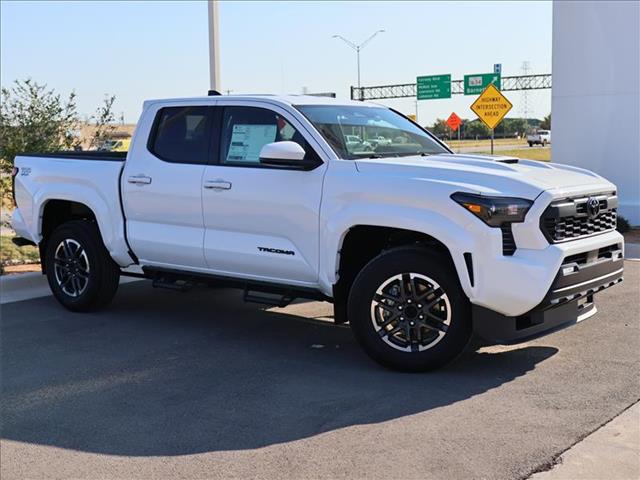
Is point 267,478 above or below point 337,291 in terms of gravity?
below

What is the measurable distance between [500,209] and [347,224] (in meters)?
1.16

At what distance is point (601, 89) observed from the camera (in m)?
14.4

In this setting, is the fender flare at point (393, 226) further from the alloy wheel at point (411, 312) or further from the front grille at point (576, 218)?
the front grille at point (576, 218)

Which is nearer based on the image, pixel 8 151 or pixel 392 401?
pixel 392 401

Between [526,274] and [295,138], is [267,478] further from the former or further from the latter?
[295,138]

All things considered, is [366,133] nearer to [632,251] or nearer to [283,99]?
[283,99]

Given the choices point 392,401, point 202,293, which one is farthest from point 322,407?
point 202,293

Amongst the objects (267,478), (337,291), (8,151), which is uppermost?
(8,151)

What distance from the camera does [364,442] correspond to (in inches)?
169

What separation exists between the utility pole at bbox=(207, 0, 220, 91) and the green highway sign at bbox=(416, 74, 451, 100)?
36.3m

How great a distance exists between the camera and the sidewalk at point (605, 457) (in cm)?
386

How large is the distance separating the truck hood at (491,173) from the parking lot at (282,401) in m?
1.33

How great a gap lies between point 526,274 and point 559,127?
10729 mm

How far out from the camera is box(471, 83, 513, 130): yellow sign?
61.8ft
